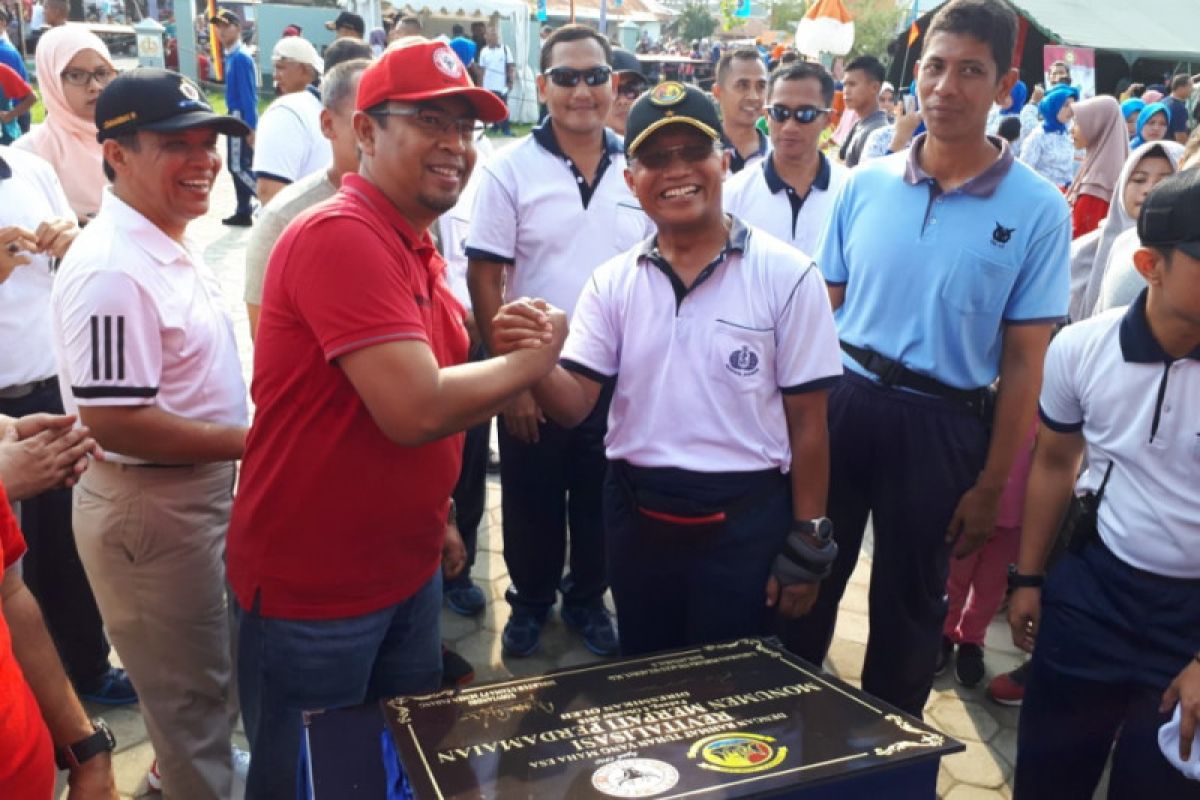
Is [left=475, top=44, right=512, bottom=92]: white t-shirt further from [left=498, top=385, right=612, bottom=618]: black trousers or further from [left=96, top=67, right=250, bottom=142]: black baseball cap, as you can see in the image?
[left=96, top=67, right=250, bottom=142]: black baseball cap

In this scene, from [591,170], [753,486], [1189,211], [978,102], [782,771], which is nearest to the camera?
[782,771]

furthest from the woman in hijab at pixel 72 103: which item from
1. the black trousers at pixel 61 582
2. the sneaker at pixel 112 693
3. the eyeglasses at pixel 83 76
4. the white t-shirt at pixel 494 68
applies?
the white t-shirt at pixel 494 68

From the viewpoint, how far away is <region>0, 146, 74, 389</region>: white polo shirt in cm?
261

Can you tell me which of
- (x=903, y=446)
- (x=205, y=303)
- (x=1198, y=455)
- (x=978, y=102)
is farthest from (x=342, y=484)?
(x=978, y=102)

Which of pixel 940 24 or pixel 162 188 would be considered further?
pixel 940 24

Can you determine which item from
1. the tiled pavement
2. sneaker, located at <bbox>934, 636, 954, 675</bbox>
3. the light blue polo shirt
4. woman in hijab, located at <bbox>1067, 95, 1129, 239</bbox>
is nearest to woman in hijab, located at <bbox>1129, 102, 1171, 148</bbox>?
woman in hijab, located at <bbox>1067, 95, 1129, 239</bbox>

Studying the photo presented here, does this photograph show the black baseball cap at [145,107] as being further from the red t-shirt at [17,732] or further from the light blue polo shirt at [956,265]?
the light blue polo shirt at [956,265]

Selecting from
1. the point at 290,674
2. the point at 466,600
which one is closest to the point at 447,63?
the point at 290,674

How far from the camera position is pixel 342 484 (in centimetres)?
172

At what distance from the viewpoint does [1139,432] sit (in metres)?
1.84

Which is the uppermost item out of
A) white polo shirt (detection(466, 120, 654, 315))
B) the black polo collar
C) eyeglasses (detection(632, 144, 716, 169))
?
eyeglasses (detection(632, 144, 716, 169))

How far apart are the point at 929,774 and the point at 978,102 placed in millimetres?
1792

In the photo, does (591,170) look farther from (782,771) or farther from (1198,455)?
(782,771)

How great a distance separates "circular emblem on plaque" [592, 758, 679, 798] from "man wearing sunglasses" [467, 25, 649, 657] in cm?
173
